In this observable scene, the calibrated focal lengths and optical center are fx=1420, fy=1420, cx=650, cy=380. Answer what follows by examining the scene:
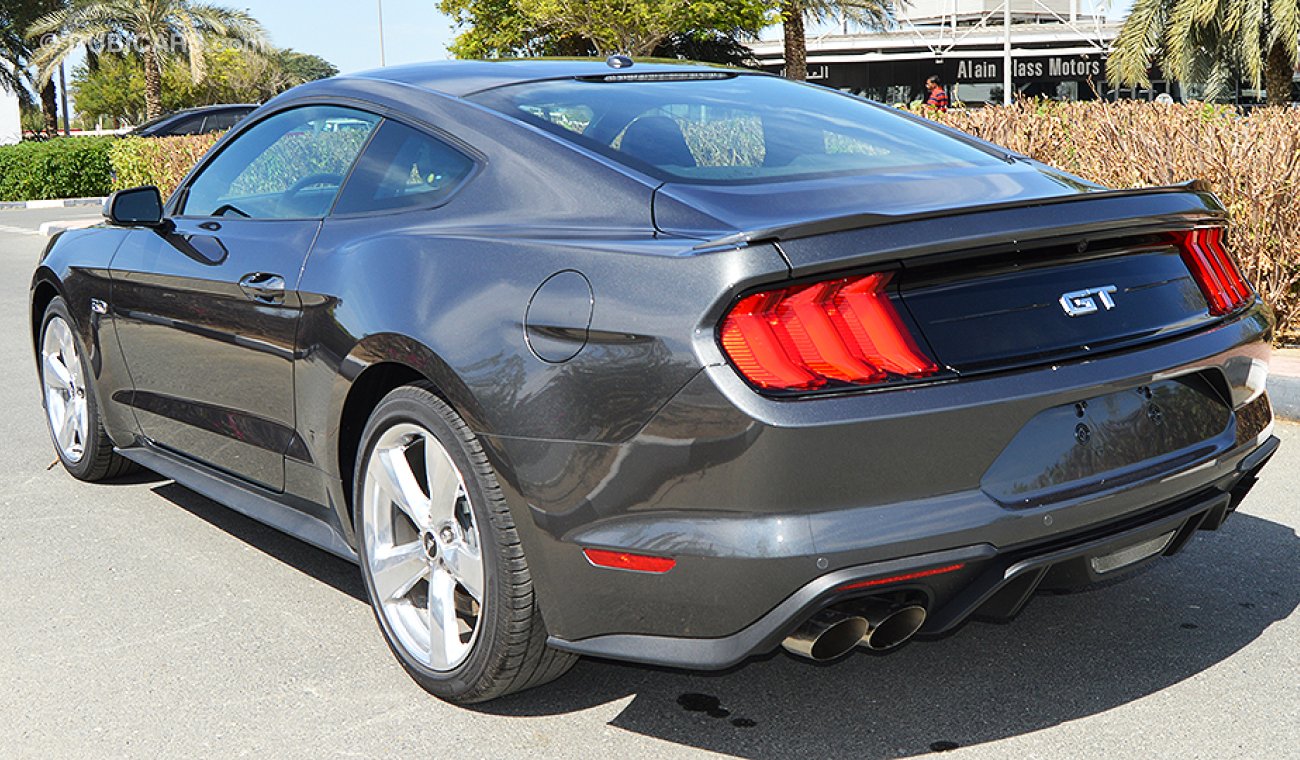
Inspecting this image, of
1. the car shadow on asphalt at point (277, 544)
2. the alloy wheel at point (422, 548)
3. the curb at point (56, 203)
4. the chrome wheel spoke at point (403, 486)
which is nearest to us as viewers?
the alloy wheel at point (422, 548)

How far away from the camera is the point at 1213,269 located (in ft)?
11.0

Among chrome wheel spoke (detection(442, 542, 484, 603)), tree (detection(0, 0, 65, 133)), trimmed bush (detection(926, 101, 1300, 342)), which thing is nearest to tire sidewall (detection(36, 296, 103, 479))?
chrome wheel spoke (detection(442, 542, 484, 603))

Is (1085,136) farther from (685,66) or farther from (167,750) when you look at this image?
(167,750)

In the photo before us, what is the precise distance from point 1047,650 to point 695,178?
4.91 feet

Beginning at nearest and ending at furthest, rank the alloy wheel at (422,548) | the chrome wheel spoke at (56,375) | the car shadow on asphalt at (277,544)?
the alloy wheel at (422,548) → the car shadow on asphalt at (277,544) → the chrome wheel spoke at (56,375)

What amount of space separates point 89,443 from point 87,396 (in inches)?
9.6

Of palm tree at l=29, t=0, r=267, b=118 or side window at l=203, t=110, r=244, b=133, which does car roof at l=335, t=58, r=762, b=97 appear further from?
palm tree at l=29, t=0, r=267, b=118

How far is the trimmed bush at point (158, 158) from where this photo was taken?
744 inches

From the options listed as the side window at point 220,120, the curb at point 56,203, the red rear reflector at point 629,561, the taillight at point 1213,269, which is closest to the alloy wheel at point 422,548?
the red rear reflector at point 629,561

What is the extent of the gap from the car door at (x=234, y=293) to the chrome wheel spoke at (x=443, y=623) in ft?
2.27

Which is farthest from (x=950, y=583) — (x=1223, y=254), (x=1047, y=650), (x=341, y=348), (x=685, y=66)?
(x=685, y=66)

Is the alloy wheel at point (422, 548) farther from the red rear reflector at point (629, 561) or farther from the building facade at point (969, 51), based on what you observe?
the building facade at point (969, 51)

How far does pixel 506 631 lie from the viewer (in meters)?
3.08

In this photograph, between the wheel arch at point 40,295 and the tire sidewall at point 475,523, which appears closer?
the tire sidewall at point 475,523
